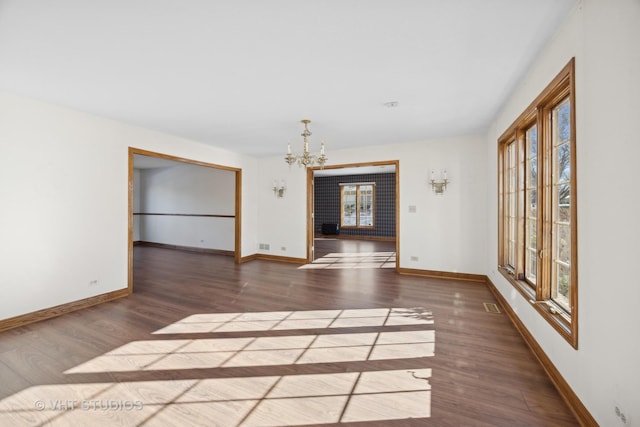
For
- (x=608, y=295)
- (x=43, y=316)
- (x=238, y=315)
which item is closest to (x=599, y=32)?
(x=608, y=295)

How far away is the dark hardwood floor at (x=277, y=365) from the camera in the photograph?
1.79 m

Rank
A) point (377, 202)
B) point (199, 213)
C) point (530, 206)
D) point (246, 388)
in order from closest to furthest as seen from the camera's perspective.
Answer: point (246, 388)
point (530, 206)
point (199, 213)
point (377, 202)

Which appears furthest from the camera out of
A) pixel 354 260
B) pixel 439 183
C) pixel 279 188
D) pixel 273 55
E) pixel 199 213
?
pixel 199 213

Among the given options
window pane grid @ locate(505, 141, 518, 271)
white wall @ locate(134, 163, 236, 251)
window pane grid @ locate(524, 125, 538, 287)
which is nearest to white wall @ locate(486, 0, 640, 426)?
window pane grid @ locate(524, 125, 538, 287)

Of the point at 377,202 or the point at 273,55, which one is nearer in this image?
the point at 273,55

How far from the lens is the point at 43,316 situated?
10.8 ft

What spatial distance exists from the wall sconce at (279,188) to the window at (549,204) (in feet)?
15.1

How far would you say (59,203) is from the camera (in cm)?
347

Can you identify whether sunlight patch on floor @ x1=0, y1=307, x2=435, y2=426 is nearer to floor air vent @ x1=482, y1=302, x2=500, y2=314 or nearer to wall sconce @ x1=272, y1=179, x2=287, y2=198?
floor air vent @ x1=482, y1=302, x2=500, y2=314

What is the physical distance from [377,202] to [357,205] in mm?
846

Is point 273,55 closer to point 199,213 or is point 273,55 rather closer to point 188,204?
point 199,213

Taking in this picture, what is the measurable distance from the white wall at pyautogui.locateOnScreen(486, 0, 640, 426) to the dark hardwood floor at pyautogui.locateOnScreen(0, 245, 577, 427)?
425 millimetres

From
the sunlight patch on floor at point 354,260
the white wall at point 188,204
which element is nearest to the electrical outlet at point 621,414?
the sunlight patch on floor at point 354,260

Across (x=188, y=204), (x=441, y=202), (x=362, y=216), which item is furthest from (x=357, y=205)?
(x=441, y=202)
